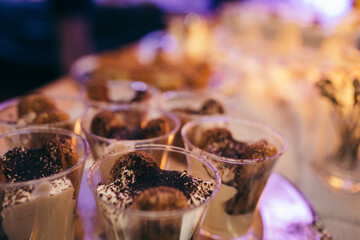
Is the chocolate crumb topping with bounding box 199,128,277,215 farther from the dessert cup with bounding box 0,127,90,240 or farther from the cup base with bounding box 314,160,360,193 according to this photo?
the cup base with bounding box 314,160,360,193

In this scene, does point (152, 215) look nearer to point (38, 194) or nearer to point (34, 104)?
point (38, 194)

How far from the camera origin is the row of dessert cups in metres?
0.67

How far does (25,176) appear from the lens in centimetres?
79

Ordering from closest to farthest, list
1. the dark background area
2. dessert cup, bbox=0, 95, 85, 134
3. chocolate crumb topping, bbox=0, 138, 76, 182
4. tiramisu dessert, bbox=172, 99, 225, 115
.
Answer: chocolate crumb topping, bbox=0, 138, 76, 182, dessert cup, bbox=0, 95, 85, 134, tiramisu dessert, bbox=172, 99, 225, 115, the dark background area

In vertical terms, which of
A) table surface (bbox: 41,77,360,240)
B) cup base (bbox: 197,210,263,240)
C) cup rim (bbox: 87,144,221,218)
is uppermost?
cup rim (bbox: 87,144,221,218)

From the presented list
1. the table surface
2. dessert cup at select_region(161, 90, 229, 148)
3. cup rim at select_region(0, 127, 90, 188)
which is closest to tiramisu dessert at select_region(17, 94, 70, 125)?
cup rim at select_region(0, 127, 90, 188)

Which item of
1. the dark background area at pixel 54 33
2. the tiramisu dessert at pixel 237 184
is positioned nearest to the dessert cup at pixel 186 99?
the tiramisu dessert at pixel 237 184

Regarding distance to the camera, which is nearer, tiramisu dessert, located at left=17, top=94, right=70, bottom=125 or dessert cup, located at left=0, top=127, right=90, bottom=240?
dessert cup, located at left=0, top=127, right=90, bottom=240

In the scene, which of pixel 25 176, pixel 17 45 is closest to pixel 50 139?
pixel 25 176

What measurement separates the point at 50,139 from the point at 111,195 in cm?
31

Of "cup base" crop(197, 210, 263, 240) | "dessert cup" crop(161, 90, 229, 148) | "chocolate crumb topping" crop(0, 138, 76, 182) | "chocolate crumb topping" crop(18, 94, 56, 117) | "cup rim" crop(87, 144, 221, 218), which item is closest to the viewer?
"cup rim" crop(87, 144, 221, 218)

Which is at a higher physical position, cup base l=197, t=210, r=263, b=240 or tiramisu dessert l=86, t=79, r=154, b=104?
tiramisu dessert l=86, t=79, r=154, b=104

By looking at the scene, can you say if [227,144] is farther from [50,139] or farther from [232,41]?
[232,41]

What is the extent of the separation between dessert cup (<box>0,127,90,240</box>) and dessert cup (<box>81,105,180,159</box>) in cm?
10
